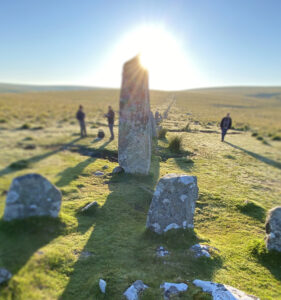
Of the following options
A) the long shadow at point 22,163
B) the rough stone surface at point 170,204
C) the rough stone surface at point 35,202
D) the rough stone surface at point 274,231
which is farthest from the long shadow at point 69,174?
the rough stone surface at point 274,231

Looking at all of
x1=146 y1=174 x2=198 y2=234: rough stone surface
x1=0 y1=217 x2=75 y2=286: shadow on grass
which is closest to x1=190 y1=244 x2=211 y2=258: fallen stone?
x1=146 y1=174 x2=198 y2=234: rough stone surface

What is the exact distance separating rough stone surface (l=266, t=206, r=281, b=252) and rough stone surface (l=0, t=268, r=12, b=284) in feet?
19.7

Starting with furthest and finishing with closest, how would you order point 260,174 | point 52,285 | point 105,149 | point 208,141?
1. point 208,141
2. point 260,174
3. point 105,149
4. point 52,285

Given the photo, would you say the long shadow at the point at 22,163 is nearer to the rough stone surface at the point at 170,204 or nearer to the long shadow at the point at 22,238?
A: the long shadow at the point at 22,238

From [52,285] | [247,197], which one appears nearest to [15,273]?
[52,285]

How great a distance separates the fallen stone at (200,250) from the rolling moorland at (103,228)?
0.15m

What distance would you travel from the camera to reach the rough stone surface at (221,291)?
434cm

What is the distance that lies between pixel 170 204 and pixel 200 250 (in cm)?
134

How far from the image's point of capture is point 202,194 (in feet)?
32.6

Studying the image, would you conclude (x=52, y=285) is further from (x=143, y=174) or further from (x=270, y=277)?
(x=143, y=174)

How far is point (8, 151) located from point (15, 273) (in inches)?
64.2

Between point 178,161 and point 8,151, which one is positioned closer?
point 8,151

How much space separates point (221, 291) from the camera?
4457 millimetres

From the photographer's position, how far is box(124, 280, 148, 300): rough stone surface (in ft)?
14.2
